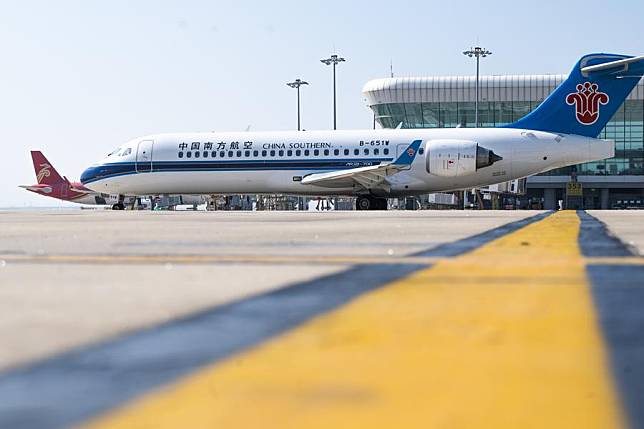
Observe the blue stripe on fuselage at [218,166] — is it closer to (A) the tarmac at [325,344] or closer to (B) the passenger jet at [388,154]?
(B) the passenger jet at [388,154]

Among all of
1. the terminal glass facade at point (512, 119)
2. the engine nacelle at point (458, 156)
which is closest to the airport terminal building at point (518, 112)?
the terminal glass facade at point (512, 119)

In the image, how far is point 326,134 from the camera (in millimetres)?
33938

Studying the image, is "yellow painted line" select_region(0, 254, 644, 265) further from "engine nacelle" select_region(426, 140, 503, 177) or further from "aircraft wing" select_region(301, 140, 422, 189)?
"engine nacelle" select_region(426, 140, 503, 177)

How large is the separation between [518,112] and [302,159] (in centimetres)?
4445

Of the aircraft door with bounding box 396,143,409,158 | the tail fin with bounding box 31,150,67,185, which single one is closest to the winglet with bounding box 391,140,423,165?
the aircraft door with bounding box 396,143,409,158

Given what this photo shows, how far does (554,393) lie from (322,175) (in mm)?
31092

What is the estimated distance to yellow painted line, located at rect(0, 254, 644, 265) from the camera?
6.64 meters

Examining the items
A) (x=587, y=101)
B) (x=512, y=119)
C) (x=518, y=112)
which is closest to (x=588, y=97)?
(x=587, y=101)

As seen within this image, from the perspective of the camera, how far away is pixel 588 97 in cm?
3403

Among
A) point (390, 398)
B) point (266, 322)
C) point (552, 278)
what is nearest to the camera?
point (390, 398)

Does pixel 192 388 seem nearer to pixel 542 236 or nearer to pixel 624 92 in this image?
pixel 542 236

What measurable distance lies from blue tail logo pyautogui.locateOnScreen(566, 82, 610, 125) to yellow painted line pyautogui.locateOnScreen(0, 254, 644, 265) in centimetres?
2826

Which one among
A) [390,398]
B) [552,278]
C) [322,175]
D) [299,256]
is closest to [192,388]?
[390,398]

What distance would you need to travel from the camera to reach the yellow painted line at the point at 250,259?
6.64 m
